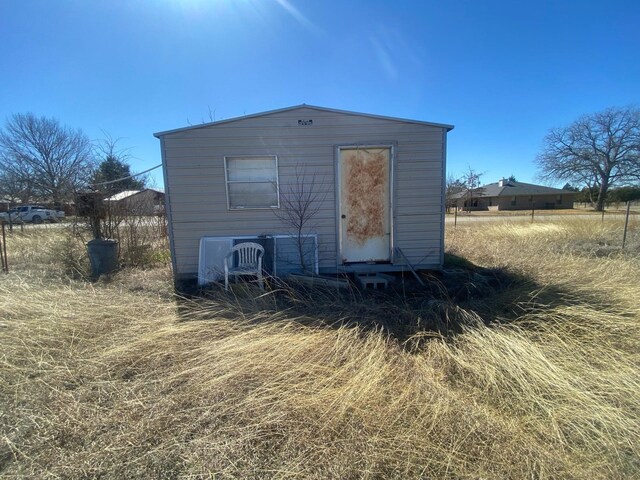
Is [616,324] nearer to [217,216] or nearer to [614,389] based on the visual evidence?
[614,389]

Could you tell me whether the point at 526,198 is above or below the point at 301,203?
above

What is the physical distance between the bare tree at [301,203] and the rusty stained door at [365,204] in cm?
48

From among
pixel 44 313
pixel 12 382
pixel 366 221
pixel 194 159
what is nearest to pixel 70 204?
pixel 194 159

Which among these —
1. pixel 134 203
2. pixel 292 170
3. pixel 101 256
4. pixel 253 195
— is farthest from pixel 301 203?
pixel 134 203

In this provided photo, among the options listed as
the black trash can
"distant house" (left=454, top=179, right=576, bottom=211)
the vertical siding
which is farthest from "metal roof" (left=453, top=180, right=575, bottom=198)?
the black trash can

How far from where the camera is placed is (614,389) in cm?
199

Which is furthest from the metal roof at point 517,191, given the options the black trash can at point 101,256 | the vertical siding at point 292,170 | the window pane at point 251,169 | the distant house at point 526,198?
the black trash can at point 101,256

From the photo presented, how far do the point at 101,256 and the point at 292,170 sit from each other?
434cm

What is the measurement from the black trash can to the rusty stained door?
15.8 feet

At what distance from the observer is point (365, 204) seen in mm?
5355

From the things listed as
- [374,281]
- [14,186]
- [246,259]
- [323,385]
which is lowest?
[323,385]

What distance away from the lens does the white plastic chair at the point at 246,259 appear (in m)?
4.40

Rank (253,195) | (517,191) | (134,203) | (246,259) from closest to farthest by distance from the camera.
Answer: (246,259)
(253,195)
(134,203)
(517,191)

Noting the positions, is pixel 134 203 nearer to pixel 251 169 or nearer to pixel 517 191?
pixel 251 169
